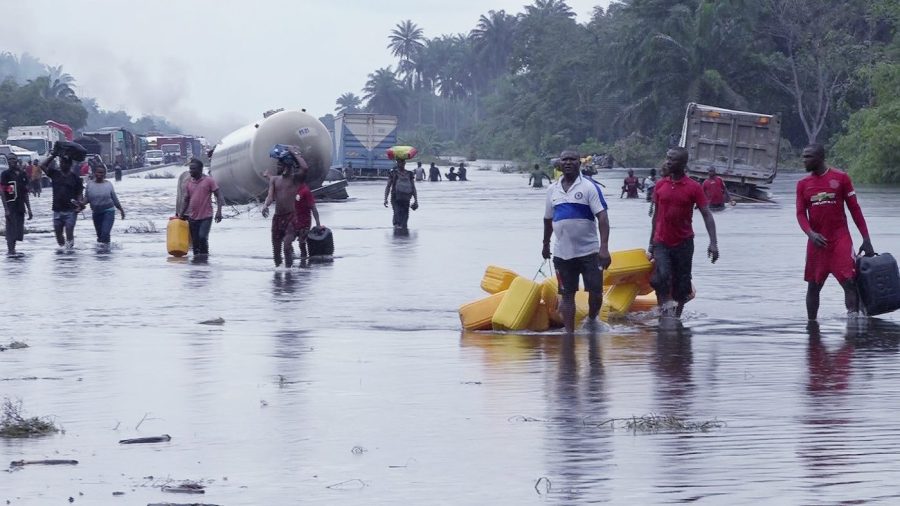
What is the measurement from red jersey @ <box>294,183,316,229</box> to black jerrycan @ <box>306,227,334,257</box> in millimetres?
1189

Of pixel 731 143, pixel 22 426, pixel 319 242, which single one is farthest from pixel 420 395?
pixel 731 143

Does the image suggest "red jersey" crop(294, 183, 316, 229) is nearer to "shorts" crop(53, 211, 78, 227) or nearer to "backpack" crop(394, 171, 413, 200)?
"shorts" crop(53, 211, 78, 227)

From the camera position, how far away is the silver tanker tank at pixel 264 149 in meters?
42.2

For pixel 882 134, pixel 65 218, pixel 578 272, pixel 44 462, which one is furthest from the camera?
pixel 882 134

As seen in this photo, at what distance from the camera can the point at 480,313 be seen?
13945 millimetres

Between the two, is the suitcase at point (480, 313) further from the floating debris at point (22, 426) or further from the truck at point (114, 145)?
the truck at point (114, 145)

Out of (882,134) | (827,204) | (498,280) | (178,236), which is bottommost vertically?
(178,236)

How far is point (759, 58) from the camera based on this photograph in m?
100

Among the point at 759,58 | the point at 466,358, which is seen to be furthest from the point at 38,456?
the point at 759,58

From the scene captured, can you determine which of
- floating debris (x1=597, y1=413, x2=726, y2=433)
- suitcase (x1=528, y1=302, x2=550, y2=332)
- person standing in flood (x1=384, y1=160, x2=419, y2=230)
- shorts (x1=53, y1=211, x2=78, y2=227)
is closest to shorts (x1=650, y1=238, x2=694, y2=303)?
suitcase (x1=528, y1=302, x2=550, y2=332)

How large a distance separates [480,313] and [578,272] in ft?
3.30

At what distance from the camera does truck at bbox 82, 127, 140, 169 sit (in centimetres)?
9174

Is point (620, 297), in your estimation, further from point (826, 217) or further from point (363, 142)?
point (363, 142)

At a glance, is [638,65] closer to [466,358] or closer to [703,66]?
[703,66]
